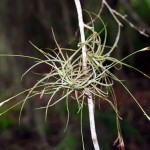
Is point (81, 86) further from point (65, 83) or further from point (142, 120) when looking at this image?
point (142, 120)

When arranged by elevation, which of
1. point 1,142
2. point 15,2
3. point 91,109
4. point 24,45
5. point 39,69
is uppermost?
point 39,69

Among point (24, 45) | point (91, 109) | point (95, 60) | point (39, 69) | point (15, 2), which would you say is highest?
point (39, 69)

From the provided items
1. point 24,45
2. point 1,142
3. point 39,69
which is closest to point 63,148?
point 24,45

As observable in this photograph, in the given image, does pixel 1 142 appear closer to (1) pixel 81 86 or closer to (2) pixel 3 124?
(2) pixel 3 124

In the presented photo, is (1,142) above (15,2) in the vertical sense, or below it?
below

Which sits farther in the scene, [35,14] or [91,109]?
[35,14]

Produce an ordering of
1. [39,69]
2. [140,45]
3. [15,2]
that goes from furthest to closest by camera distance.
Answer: [39,69] → [140,45] → [15,2]

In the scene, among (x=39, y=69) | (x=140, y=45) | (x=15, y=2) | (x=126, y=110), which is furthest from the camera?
(x=39, y=69)

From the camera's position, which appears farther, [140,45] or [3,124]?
[140,45]

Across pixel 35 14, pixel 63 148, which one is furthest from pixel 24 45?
pixel 63 148
